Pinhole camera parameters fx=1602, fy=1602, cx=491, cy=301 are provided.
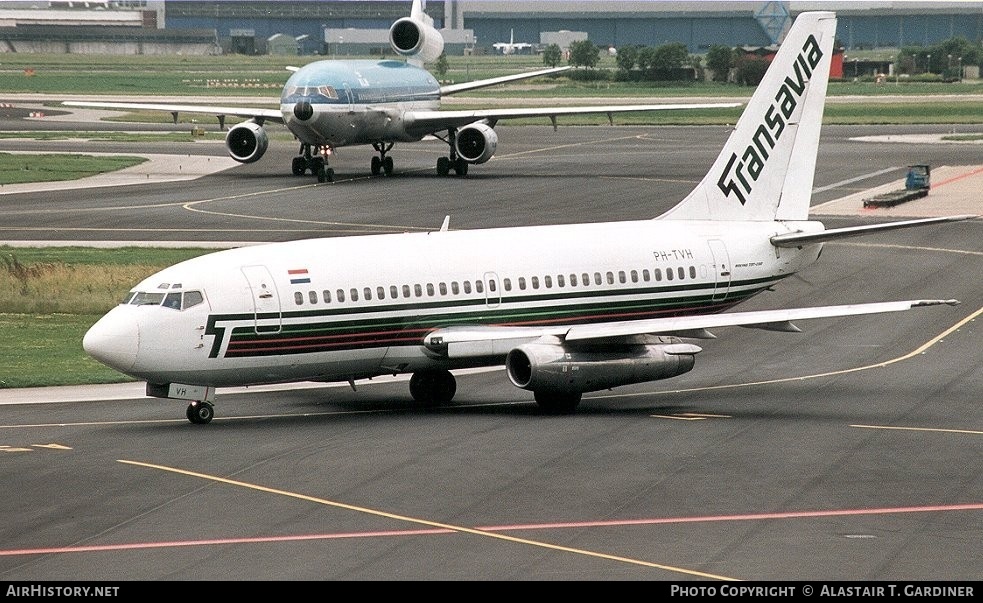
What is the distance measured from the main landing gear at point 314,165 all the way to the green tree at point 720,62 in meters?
105

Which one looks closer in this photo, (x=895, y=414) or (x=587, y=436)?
(x=587, y=436)

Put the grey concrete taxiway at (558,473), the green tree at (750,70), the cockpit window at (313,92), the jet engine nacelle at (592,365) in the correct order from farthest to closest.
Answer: the green tree at (750,70)
the cockpit window at (313,92)
the jet engine nacelle at (592,365)
the grey concrete taxiway at (558,473)

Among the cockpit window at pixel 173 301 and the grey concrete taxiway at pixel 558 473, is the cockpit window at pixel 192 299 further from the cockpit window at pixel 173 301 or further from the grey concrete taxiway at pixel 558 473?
the grey concrete taxiway at pixel 558 473

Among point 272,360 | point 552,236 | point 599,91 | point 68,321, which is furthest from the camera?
point 599,91

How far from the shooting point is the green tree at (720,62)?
189500 mm

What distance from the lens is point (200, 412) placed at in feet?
114

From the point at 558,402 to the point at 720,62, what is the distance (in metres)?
159

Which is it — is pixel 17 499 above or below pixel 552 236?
below

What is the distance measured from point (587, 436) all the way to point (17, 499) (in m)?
11.5

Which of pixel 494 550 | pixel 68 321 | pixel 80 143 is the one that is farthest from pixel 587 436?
pixel 80 143

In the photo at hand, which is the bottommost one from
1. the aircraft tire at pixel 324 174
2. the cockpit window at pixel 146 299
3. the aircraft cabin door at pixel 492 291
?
the aircraft tire at pixel 324 174

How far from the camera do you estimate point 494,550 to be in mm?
23984

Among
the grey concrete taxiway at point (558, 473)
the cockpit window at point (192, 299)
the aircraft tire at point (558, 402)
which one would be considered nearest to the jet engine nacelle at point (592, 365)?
the aircraft tire at point (558, 402)
